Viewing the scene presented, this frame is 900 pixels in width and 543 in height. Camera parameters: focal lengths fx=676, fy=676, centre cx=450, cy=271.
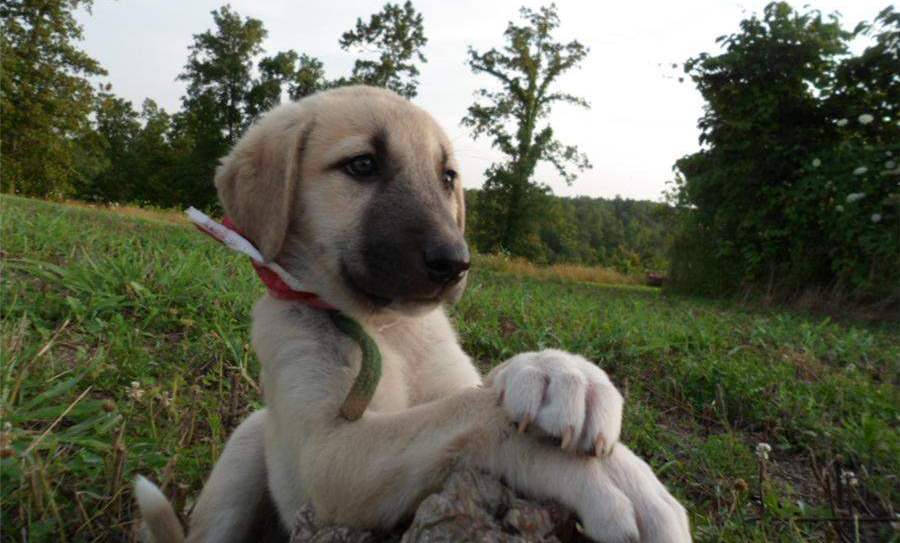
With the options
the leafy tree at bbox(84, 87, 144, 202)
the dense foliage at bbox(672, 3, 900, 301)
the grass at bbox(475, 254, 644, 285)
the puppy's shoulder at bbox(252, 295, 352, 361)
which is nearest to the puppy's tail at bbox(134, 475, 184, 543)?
the puppy's shoulder at bbox(252, 295, 352, 361)

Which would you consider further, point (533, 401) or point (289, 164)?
point (289, 164)

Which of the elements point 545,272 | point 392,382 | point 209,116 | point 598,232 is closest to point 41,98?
point 209,116

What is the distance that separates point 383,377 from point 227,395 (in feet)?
5.87

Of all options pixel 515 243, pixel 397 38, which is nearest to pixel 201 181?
pixel 397 38

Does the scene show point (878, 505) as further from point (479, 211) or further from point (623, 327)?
point (479, 211)

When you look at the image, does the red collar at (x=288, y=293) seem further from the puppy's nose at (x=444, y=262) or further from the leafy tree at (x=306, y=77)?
the leafy tree at (x=306, y=77)

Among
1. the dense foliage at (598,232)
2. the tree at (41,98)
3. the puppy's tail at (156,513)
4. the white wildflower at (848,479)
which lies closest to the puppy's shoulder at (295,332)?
the puppy's tail at (156,513)

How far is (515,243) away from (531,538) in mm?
37170

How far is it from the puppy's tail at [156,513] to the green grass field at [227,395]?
330mm

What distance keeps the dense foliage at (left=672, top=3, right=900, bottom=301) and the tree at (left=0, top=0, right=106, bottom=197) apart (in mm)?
28520

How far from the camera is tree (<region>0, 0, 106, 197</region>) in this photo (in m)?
30.8

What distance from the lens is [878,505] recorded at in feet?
10.7

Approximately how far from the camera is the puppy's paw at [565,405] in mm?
1675

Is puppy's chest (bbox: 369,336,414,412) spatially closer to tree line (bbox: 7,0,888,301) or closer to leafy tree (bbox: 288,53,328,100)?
tree line (bbox: 7,0,888,301)
